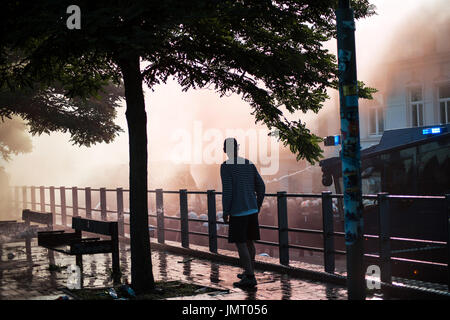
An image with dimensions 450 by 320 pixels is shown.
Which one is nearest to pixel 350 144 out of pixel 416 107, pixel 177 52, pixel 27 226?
pixel 177 52

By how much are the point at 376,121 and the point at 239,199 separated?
25472mm

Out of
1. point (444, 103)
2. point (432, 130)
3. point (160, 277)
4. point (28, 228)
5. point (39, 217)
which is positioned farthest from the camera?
point (444, 103)

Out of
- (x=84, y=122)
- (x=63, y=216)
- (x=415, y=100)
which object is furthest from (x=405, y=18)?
(x=63, y=216)

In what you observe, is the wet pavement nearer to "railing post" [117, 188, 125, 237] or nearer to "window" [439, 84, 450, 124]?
"railing post" [117, 188, 125, 237]

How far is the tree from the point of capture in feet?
19.5

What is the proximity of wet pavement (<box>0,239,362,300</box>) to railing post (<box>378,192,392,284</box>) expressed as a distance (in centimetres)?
53

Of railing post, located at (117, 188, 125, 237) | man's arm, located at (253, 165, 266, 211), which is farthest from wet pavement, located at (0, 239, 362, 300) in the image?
railing post, located at (117, 188, 125, 237)

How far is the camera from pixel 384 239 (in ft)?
24.2

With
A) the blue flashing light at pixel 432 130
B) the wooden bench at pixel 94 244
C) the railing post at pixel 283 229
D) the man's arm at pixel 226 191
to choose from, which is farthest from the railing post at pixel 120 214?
the man's arm at pixel 226 191

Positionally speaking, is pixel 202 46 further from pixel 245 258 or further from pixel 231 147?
pixel 245 258
